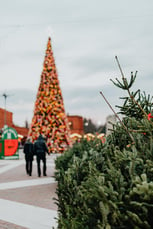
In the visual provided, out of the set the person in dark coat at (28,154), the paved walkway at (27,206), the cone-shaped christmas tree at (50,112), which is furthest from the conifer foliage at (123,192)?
the cone-shaped christmas tree at (50,112)

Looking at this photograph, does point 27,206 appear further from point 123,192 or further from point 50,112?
point 50,112

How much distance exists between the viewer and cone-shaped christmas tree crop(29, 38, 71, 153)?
2450 cm

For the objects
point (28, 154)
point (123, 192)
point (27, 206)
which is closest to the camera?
point (123, 192)

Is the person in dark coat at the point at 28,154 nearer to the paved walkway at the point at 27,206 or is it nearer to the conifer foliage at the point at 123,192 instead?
the paved walkway at the point at 27,206

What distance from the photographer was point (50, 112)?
24844mm

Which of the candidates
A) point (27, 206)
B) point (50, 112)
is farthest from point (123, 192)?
point (50, 112)

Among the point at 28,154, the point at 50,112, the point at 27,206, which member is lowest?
the point at 27,206

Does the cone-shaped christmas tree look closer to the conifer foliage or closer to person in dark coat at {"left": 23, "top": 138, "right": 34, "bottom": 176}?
person in dark coat at {"left": 23, "top": 138, "right": 34, "bottom": 176}

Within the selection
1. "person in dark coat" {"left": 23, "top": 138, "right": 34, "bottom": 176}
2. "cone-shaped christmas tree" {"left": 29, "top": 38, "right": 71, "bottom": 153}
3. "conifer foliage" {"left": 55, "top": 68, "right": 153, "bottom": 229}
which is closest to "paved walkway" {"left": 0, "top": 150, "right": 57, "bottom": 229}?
"conifer foliage" {"left": 55, "top": 68, "right": 153, "bottom": 229}

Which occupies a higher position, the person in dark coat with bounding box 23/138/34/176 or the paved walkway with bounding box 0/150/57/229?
the person in dark coat with bounding box 23/138/34/176

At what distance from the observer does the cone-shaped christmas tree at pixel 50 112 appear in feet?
80.4

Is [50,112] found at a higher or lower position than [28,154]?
higher

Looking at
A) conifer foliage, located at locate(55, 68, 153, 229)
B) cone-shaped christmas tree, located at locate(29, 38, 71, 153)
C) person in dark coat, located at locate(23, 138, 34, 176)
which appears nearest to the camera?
conifer foliage, located at locate(55, 68, 153, 229)

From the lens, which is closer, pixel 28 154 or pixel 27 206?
pixel 27 206
